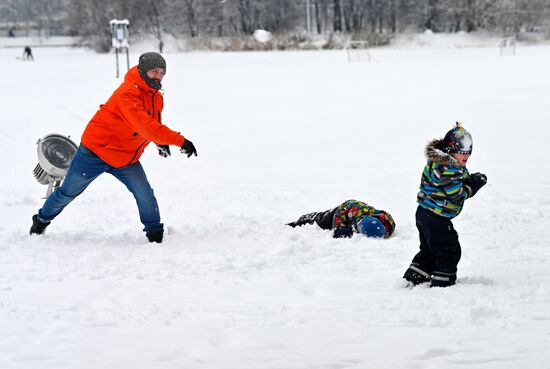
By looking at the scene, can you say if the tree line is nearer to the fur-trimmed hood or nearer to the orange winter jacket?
the orange winter jacket

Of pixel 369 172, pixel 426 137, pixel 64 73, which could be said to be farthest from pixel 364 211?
pixel 64 73

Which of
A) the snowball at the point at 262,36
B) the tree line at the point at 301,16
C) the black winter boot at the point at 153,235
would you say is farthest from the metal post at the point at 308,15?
the black winter boot at the point at 153,235

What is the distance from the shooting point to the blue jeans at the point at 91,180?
616 centimetres

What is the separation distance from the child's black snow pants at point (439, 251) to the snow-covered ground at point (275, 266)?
0.45 ft

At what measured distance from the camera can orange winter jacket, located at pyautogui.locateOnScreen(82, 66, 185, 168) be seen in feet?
19.1

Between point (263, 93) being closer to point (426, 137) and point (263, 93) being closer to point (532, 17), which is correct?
point (426, 137)

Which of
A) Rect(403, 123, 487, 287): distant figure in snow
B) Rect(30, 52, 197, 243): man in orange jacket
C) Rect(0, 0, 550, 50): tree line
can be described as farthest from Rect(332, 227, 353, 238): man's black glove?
Rect(0, 0, 550, 50): tree line

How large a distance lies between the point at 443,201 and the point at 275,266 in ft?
4.62

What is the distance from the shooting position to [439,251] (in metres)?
4.86

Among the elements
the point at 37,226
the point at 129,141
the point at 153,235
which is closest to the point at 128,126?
the point at 129,141

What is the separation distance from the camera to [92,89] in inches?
889

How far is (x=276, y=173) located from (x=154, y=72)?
4313 millimetres

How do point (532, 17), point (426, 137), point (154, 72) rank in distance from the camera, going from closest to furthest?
point (154, 72), point (426, 137), point (532, 17)

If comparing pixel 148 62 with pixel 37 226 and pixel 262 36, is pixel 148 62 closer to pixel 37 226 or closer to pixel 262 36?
pixel 37 226
